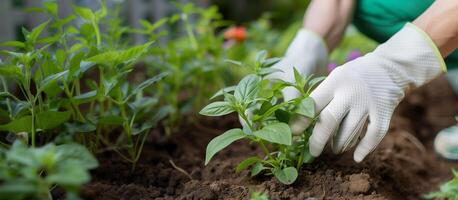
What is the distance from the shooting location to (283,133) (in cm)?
101

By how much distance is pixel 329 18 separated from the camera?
5.77 ft

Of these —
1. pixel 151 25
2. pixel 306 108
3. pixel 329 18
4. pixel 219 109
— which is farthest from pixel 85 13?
pixel 329 18

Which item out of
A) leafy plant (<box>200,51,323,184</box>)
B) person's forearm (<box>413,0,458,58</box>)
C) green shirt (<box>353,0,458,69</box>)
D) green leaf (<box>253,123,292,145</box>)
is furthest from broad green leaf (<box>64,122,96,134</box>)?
green shirt (<box>353,0,458,69</box>)

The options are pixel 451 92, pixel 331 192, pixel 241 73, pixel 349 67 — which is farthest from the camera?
pixel 451 92

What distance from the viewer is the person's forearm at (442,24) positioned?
1242 mm

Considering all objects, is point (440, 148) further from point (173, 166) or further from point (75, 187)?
point (75, 187)

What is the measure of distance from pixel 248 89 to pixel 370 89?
11.6 inches

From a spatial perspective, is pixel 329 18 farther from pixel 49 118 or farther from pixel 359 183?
pixel 49 118

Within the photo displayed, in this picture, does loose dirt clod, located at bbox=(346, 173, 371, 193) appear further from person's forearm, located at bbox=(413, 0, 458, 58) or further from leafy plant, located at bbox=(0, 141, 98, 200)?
leafy plant, located at bbox=(0, 141, 98, 200)

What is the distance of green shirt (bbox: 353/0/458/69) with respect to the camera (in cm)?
179

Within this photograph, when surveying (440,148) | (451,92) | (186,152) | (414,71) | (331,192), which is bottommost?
(451,92)

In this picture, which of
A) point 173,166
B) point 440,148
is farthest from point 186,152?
point 440,148

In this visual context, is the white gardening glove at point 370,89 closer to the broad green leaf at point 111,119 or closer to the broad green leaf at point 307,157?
the broad green leaf at point 307,157

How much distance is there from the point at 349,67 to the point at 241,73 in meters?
1.05
